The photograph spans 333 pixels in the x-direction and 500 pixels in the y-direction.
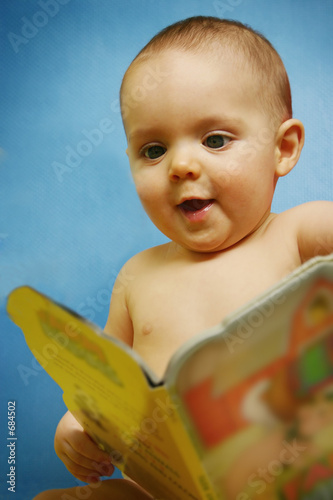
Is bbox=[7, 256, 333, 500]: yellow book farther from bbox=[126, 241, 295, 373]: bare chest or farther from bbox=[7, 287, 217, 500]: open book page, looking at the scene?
bbox=[126, 241, 295, 373]: bare chest

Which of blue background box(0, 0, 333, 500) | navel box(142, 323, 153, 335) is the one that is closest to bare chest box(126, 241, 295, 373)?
navel box(142, 323, 153, 335)

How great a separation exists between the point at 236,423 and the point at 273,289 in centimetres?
12

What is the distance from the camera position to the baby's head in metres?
0.75

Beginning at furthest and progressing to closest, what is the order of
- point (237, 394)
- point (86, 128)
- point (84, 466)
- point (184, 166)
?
point (86, 128), point (84, 466), point (184, 166), point (237, 394)

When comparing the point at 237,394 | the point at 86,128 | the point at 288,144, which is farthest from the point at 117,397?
the point at 86,128

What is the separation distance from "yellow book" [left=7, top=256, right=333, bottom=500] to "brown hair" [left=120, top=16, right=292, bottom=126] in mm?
396

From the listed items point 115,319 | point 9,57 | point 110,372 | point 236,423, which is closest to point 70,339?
point 110,372

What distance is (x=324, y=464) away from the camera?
56cm

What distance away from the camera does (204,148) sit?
29.5 inches

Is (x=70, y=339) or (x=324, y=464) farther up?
(x=70, y=339)

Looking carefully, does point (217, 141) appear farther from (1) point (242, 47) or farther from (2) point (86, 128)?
(2) point (86, 128)

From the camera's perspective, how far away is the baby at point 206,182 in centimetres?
74

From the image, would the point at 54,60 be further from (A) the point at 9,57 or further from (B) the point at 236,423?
(B) the point at 236,423

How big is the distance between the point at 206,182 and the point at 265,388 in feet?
1.05
